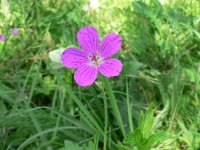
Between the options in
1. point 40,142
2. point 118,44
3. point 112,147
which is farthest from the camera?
point 40,142

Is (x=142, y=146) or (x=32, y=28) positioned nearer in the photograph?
(x=142, y=146)

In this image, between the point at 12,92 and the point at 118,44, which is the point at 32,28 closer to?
the point at 12,92

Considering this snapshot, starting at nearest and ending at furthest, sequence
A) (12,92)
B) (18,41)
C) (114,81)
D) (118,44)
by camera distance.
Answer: (118,44) < (12,92) < (114,81) < (18,41)

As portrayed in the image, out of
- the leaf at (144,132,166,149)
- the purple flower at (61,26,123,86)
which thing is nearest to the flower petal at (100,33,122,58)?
the purple flower at (61,26,123,86)

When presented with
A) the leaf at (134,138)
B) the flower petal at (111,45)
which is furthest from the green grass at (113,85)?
the flower petal at (111,45)

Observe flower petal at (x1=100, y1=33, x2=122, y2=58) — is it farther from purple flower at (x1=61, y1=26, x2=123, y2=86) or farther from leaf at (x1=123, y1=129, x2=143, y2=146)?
leaf at (x1=123, y1=129, x2=143, y2=146)

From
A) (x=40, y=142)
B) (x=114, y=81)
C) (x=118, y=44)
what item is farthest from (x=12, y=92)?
(x=118, y=44)
